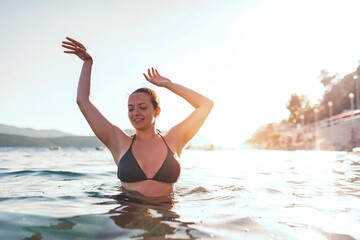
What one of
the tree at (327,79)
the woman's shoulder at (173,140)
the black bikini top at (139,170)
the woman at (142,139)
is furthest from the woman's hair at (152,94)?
the tree at (327,79)

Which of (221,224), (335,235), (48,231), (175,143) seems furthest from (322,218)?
(48,231)

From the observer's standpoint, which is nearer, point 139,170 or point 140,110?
point 139,170

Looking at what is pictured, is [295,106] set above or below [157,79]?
above

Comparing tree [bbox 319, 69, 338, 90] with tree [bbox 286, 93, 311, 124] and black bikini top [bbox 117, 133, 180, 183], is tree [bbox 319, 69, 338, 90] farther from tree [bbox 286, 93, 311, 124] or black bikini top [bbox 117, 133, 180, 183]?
black bikini top [bbox 117, 133, 180, 183]

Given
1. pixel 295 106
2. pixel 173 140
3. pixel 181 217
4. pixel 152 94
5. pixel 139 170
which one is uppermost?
pixel 295 106

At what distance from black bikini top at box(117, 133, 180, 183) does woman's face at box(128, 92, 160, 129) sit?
377 mm

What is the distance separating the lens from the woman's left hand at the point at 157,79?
14.8 feet

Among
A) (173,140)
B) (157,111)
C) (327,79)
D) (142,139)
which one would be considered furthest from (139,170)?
(327,79)

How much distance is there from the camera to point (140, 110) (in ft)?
13.4

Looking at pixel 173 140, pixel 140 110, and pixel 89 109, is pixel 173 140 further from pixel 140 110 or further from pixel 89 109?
pixel 89 109

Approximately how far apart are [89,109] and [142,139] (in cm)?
85

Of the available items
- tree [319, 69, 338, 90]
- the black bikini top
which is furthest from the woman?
tree [319, 69, 338, 90]

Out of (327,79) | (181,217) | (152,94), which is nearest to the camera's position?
(181,217)

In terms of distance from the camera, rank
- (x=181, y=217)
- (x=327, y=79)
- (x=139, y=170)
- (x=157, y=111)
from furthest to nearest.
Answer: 1. (x=327, y=79)
2. (x=157, y=111)
3. (x=139, y=170)
4. (x=181, y=217)
